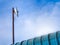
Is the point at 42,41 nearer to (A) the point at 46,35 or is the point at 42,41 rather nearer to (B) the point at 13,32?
(A) the point at 46,35

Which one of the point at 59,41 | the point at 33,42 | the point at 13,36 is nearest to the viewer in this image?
the point at 59,41

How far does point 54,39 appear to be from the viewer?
1057 inches

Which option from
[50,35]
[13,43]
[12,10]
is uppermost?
[12,10]

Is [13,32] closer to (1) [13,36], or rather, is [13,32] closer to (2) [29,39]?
(1) [13,36]

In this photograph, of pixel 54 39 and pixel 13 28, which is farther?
pixel 13 28

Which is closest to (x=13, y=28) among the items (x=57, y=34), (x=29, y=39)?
(x=29, y=39)

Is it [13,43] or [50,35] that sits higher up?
[50,35]

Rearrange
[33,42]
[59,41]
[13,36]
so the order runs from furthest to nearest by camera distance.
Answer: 1. [13,36]
2. [33,42]
3. [59,41]

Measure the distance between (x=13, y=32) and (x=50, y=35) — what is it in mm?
6071

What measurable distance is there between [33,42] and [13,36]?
329 cm

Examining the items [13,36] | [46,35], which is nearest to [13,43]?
[13,36]

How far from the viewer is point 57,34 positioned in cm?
2662

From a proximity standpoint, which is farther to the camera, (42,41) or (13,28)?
(13,28)

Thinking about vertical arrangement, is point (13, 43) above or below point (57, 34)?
below
